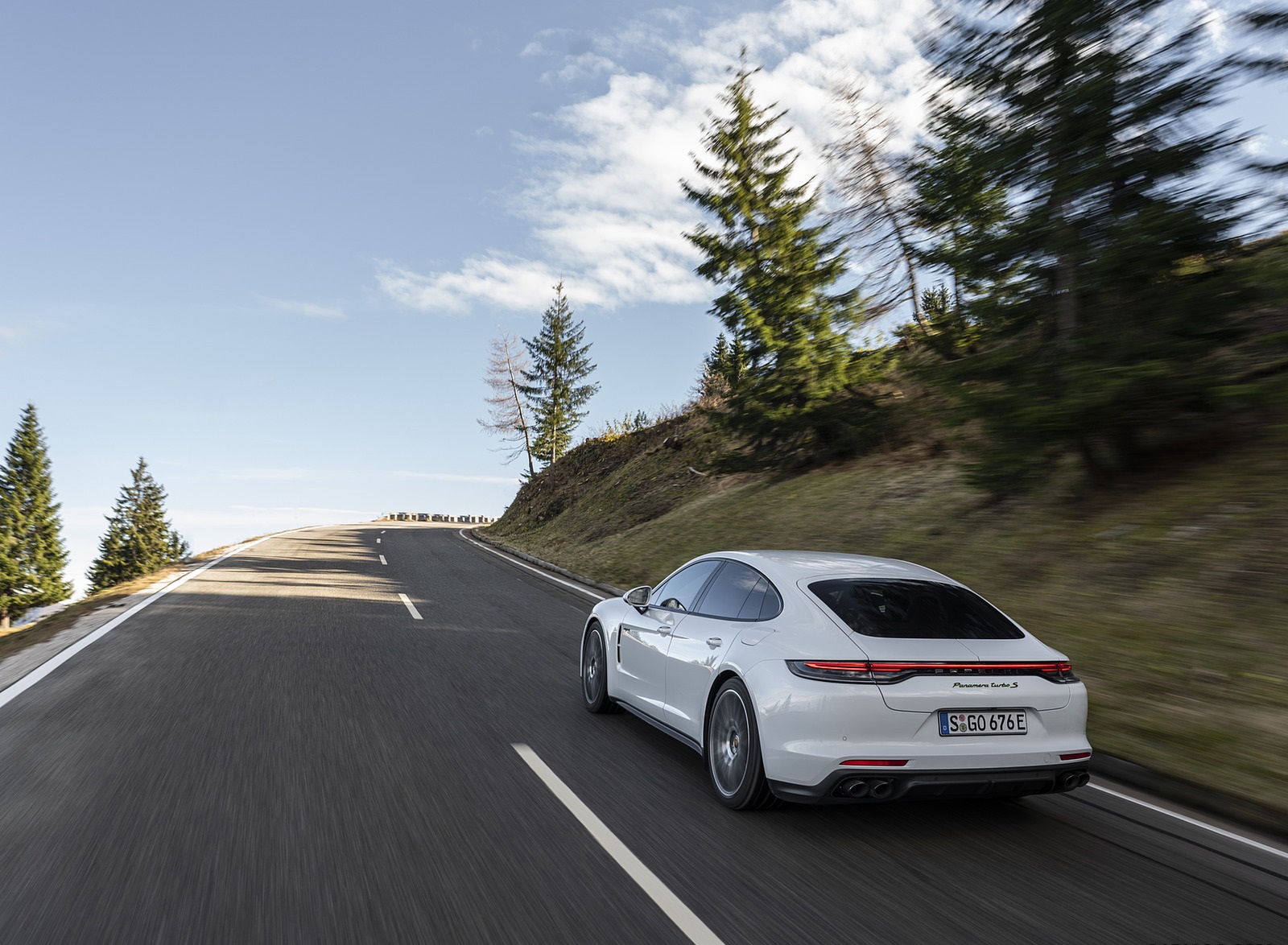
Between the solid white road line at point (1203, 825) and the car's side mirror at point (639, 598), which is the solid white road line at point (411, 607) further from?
the solid white road line at point (1203, 825)

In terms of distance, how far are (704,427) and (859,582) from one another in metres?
25.3

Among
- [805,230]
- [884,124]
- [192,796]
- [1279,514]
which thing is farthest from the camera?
[805,230]

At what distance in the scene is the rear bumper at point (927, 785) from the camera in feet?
13.5

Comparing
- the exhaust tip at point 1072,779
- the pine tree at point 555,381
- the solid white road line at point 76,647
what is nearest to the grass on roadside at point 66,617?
the solid white road line at point 76,647

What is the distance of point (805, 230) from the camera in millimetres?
20484

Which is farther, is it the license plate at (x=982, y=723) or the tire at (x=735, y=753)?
the tire at (x=735, y=753)

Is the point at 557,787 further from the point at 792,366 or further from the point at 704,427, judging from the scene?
the point at 704,427

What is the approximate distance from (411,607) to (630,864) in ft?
32.1

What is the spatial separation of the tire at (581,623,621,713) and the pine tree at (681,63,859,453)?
40.2ft

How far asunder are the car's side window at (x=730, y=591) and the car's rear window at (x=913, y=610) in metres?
0.54

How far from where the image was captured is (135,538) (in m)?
77.0

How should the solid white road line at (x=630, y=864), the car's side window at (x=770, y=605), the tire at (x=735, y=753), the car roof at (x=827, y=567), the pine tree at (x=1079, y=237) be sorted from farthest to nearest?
the pine tree at (x=1079, y=237), the car roof at (x=827, y=567), the car's side window at (x=770, y=605), the tire at (x=735, y=753), the solid white road line at (x=630, y=864)

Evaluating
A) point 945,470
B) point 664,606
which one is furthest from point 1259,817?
point 945,470

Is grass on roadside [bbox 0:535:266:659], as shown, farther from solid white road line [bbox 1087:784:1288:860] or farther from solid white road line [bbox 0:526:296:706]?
solid white road line [bbox 1087:784:1288:860]
